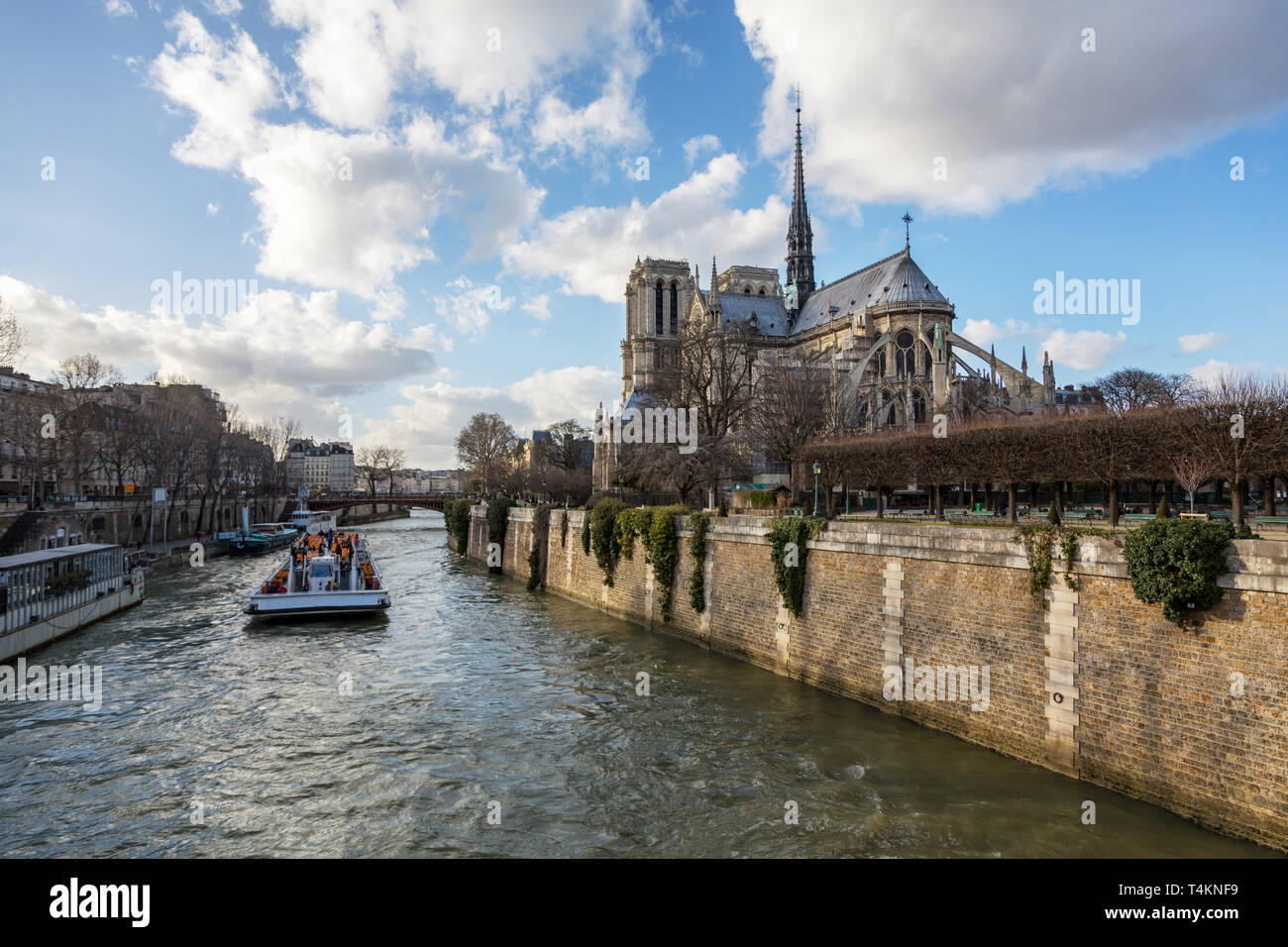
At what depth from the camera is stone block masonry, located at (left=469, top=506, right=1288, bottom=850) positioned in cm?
893

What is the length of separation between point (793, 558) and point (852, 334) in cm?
5092

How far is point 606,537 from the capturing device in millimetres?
27203

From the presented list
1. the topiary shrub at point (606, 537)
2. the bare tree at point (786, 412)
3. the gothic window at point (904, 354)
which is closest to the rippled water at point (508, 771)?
the topiary shrub at point (606, 537)

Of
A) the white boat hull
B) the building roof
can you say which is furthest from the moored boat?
the white boat hull

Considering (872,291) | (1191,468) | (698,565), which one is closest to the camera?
(1191,468)

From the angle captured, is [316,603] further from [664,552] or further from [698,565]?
[698,565]

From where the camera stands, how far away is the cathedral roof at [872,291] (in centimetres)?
6312

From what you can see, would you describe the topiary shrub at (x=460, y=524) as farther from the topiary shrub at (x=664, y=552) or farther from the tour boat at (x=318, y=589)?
the topiary shrub at (x=664, y=552)

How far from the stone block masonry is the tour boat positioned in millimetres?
14129

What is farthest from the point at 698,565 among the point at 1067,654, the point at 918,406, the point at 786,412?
the point at 918,406

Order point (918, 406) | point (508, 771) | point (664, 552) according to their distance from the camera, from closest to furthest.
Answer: point (508, 771) < point (664, 552) < point (918, 406)

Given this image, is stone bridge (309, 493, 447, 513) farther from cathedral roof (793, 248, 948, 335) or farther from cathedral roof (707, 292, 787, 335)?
cathedral roof (793, 248, 948, 335)
